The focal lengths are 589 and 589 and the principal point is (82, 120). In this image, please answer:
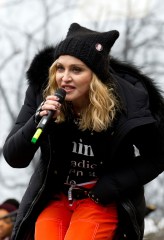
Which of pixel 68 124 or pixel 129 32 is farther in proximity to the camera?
pixel 129 32

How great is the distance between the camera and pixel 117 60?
3932 mm

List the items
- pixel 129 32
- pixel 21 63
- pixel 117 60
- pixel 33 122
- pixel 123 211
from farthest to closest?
pixel 21 63 < pixel 129 32 < pixel 117 60 < pixel 123 211 < pixel 33 122

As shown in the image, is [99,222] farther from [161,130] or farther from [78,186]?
[161,130]

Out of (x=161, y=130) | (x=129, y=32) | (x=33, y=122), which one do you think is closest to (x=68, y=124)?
(x=33, y=122)

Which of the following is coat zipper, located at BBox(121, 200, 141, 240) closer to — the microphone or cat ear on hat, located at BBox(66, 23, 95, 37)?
the microphone

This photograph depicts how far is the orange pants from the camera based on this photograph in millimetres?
3475

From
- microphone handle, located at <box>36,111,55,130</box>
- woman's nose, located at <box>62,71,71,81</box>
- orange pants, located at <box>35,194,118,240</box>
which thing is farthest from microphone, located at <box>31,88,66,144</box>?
orange pants, located at <box>35,194,118,240</box>

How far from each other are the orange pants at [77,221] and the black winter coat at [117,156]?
0.07 metres

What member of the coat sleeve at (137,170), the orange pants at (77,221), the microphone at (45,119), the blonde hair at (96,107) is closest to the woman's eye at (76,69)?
the blonde hair at (96,107)

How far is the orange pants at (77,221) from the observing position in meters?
3.47

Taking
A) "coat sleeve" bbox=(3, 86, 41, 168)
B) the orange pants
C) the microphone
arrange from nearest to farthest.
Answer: the microphone < "coat sleeve" bbox=(3, 86, 41, 168) < the orange pants

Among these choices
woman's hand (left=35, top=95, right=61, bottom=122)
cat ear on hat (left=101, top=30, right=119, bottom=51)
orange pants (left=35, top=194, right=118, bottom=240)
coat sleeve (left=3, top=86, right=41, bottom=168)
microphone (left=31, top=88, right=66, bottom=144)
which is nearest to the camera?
microphone (left=31, top=88, right=66, bottom=144)

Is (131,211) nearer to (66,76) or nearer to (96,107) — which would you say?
(96,107)

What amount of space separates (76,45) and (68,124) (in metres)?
0.48
